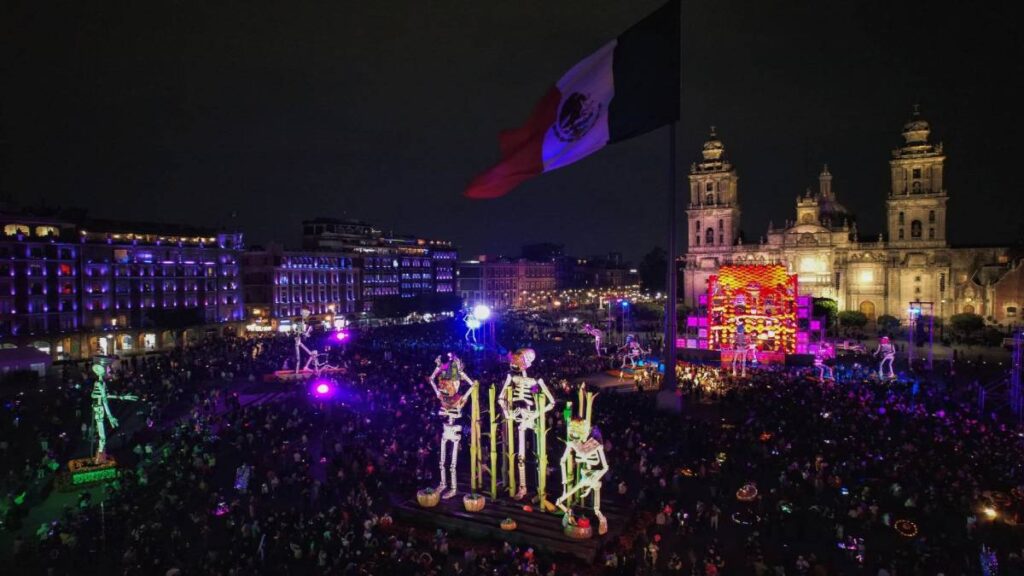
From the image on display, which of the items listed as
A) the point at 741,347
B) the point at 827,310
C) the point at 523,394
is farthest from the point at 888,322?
the point at 523,394

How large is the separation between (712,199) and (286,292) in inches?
2111

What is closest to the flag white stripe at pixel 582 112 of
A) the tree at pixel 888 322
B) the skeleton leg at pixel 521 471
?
the skeleton leg at pixel 521 471

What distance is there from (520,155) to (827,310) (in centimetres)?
5382

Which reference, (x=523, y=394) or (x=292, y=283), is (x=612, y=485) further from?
(x=292, y=283)

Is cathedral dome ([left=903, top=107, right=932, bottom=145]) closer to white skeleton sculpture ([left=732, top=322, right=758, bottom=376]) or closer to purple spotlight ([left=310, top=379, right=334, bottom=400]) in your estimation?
white skeleton sculpture ([left=732, top=322, right=758, bottom=376])

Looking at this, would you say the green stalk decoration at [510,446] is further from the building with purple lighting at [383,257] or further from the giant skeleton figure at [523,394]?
the building with purple lighting at [383,257]

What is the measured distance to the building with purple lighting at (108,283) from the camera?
1951 inches

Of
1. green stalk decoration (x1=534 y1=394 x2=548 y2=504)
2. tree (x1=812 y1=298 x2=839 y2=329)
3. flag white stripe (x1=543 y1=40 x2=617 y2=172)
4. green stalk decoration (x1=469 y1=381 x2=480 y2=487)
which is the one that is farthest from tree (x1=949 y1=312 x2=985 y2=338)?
green stalk decoration (x1=469 y1=381 x2=480 y2=487)

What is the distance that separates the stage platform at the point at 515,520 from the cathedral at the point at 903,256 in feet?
176

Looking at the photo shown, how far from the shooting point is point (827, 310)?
6206 cm

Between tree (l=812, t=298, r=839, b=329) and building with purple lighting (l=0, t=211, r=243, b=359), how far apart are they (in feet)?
197

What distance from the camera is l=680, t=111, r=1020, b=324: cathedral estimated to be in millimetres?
65250

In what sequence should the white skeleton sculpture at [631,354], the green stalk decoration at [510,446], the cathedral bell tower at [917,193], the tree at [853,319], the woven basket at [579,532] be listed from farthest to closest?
1. the cathedral bell tower at [917,193]
2. the tree at [853,319]
3. the white skeleton sculpture at [631,354]
4. the green stalk decoration at [510,446]
5. the woven basket at [579,532]

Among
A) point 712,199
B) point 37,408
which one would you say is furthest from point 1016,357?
point 712,199
